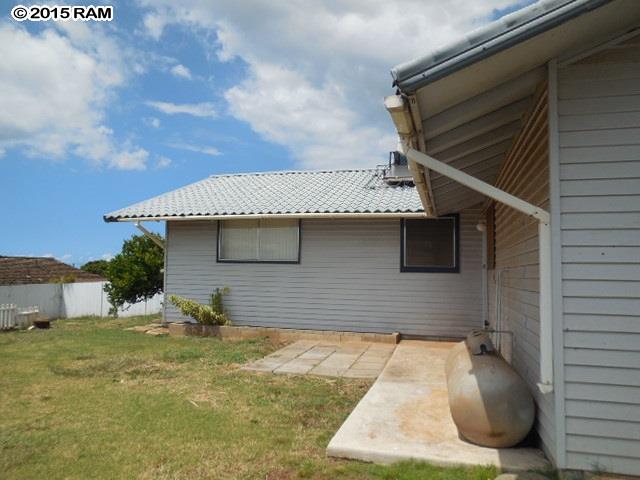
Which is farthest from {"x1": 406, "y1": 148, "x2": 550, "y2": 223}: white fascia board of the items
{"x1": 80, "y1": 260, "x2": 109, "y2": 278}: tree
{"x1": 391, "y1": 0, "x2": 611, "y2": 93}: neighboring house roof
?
{"x1": 80, "y1": 260, "x2": 109, "y2": 278}: tree

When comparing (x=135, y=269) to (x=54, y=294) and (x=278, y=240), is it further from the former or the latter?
(x=278, y=240)

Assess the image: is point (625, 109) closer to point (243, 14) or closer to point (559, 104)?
point (559, 104)

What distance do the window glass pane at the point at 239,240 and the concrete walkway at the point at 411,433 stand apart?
5.17m

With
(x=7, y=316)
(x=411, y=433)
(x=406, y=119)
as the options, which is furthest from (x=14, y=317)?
(x=406, y=119)

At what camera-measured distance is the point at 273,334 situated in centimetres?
923

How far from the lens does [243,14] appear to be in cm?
618

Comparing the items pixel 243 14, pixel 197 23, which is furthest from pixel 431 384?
pixel 197 23

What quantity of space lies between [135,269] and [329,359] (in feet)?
25.9

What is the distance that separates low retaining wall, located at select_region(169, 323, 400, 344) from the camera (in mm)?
8645

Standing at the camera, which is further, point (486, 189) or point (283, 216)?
point (283, 216)

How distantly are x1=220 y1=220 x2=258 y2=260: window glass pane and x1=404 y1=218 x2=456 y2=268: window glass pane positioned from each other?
338 cm

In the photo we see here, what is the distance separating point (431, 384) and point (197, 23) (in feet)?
22.6

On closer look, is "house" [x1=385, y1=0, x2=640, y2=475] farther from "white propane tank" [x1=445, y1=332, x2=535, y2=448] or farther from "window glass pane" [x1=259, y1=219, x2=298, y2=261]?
"window glass pane" [x1=259, y1=219, x2=298, y2=261]
